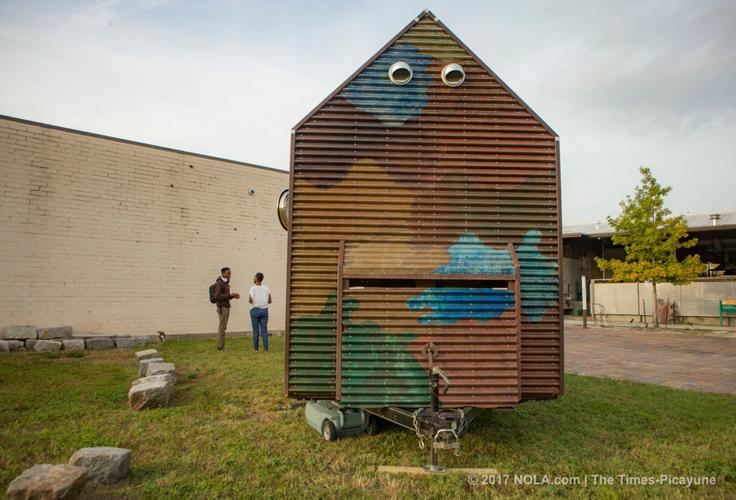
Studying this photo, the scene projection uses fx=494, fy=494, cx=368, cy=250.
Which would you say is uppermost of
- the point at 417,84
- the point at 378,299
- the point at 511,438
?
the point at 417,84

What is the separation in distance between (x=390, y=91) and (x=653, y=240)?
2058 centimetres

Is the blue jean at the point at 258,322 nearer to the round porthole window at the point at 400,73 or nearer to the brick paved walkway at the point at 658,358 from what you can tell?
the brick paved walkway at the point at 658,358

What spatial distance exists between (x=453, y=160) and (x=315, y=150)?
1518 mm

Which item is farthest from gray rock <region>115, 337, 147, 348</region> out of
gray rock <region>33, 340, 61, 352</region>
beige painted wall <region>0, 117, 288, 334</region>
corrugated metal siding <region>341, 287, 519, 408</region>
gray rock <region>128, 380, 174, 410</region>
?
corrugated metal siding <region>341, 287, 519, 408</region>

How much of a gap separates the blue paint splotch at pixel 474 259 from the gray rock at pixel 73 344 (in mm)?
10413

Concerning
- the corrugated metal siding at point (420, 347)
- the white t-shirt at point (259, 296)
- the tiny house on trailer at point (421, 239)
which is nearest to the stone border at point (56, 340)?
the white t-shirt at point (259, 296)

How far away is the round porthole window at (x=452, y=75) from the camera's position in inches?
215

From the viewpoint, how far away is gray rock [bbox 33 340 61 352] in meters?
11.2

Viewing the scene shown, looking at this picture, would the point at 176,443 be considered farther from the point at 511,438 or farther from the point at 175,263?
the point at 175,263

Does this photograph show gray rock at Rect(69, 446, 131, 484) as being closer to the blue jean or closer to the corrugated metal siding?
the corrugated metal siding

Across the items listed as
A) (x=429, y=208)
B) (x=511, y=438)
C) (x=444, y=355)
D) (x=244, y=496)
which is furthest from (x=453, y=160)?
(x=244, y=496)

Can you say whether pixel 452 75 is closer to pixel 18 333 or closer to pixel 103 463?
pixel 103 463

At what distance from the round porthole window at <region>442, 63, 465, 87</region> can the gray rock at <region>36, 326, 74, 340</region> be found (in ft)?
36.0

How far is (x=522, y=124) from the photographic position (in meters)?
5.50
